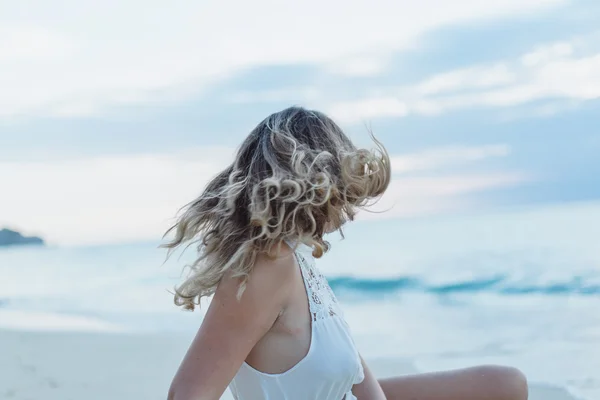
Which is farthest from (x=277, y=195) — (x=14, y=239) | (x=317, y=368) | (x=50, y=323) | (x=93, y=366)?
(x=14, y=239)

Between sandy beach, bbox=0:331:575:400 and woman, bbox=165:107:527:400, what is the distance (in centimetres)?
269

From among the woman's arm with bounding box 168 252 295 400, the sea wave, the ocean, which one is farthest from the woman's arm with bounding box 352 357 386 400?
the sea wave

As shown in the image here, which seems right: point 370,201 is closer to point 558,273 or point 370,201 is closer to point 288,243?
point 288,243

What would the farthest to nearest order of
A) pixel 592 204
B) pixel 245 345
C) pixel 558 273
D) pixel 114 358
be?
1. pixel 592 204
2. pixel 558 273
3. pixel 114 358
4. pixel 245 345

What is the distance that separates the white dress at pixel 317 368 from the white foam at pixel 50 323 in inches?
256

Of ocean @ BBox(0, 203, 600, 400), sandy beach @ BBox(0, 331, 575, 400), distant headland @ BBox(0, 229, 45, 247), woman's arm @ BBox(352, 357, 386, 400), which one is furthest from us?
distant headland @ BBox(0, 229, 45, 247)

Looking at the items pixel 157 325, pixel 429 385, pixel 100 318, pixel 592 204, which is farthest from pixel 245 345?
pixel 592 204

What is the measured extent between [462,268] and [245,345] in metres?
14.7

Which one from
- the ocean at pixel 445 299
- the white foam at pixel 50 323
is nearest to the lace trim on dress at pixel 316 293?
the ocean at pixel 445 299

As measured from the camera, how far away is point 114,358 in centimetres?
604

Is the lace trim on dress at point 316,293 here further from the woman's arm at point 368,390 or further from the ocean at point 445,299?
the ocean at point 445,299

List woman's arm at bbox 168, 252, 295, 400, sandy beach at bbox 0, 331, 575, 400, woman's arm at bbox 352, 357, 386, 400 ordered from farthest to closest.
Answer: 1. sandy beach at bbox 0, 331, 575, 400
2. woman's arm at bbox 352, 357, 386, 400
3. woman's arm at bbox 168, 252, 295, 400

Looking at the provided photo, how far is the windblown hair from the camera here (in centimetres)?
178

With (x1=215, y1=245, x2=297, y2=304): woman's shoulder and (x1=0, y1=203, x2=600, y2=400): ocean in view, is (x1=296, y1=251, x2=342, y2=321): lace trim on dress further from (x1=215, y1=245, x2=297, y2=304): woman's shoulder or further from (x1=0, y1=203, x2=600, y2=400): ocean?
(x1=0, y1=203, x2=600, y2=400): ocean
